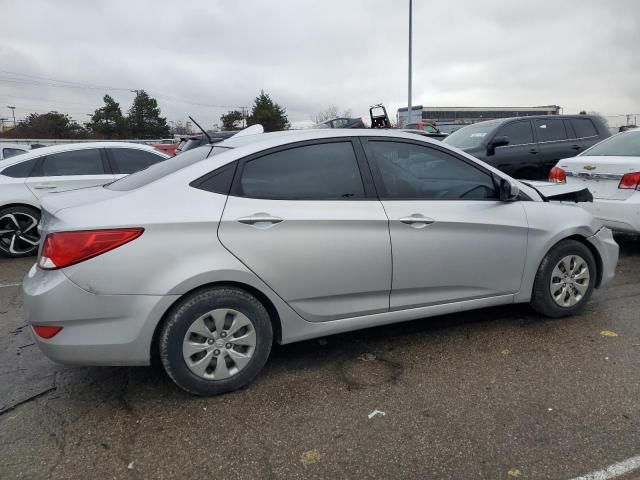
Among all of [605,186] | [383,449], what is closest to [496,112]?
[605,186]

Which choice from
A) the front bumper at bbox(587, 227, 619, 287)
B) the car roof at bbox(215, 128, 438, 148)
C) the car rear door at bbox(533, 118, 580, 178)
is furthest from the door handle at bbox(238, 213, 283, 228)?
the car rear door at bbox(533, 118, 580, 178)

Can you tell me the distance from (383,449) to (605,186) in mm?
4628

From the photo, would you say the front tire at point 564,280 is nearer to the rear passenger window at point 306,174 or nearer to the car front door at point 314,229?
the car front door at point 314,229

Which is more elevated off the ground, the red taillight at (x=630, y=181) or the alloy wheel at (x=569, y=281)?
the red taillight at (x=630, y=181)

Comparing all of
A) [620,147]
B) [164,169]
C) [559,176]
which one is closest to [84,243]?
[164,169]

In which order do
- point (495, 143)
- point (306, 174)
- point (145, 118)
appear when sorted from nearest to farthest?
1. point (306, 174)
2. point (495, 143)
3. point (145, 118)

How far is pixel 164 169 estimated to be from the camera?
10.8 feet

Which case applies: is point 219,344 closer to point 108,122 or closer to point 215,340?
point 215,340

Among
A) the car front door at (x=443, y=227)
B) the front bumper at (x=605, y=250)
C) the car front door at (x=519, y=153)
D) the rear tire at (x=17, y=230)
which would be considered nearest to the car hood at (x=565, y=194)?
the front bumper at (x=605, y=250)

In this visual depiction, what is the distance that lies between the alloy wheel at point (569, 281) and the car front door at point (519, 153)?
4.30 metres

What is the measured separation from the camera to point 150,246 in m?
2.71

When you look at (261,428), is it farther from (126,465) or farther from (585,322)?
(585,322)

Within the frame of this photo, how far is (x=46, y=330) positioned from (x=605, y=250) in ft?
13.6

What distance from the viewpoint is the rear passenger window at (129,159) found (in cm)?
740
